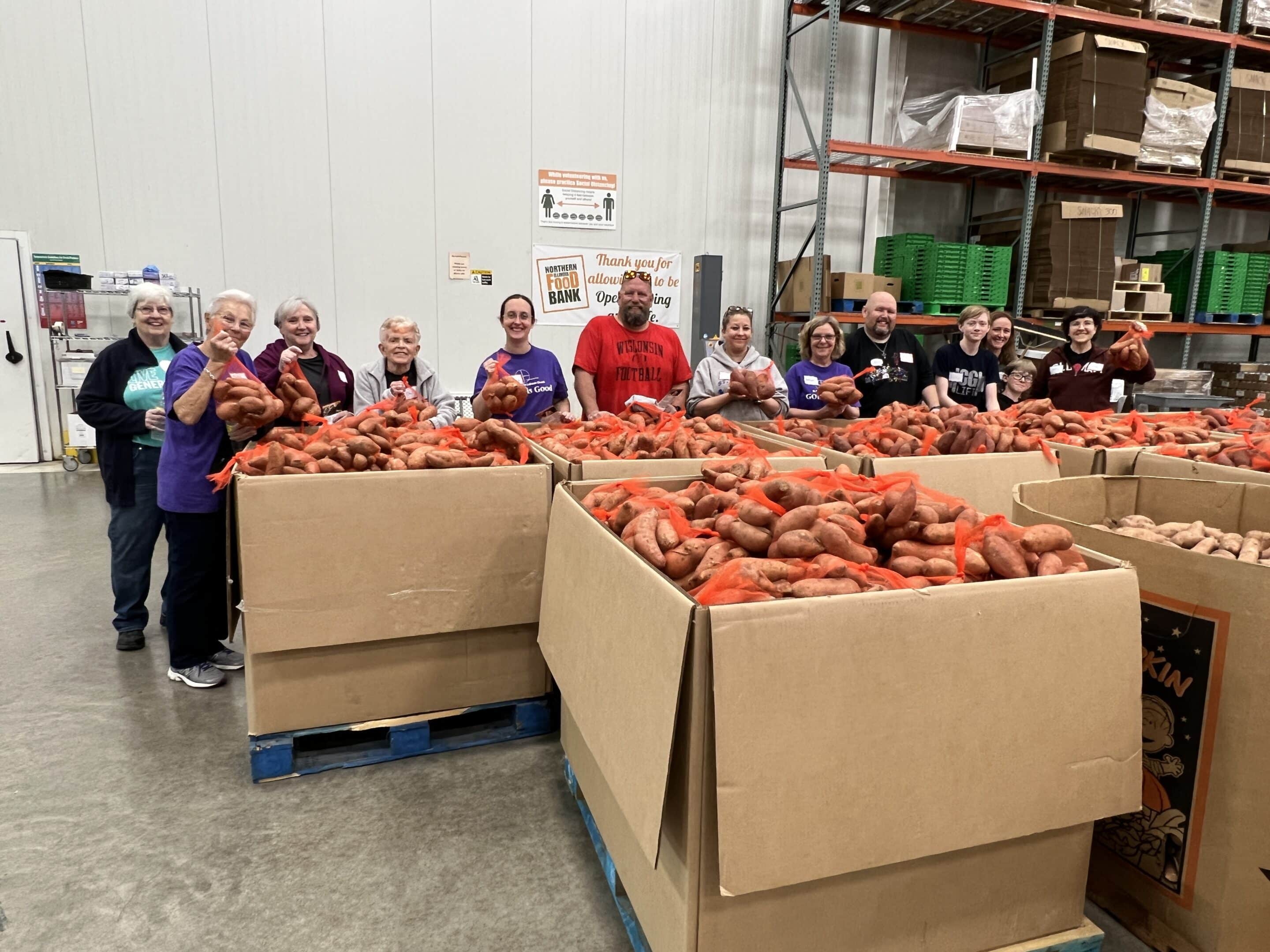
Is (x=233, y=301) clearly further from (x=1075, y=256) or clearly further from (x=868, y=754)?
(x=1075, y=256)

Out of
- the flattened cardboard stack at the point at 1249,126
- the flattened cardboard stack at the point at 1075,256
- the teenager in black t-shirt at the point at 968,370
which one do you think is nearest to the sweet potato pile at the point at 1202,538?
the teenager in black t-shirt at the point at 968,370

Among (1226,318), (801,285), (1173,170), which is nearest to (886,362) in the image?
(801,285)

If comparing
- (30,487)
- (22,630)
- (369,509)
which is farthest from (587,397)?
(30,487)

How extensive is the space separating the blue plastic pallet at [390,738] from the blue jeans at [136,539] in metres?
1.32

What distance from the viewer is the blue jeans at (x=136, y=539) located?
3.50 metres

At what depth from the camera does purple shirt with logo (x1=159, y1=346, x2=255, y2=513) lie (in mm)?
3000

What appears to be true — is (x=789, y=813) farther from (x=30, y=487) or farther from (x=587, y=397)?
(x=30, y=487)

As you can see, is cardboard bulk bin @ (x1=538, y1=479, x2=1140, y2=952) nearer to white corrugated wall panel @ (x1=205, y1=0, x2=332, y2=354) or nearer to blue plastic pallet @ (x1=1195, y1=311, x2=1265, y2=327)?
white corrugated wall panel @ (x1=205, y1=0, x2=332, y2=354)

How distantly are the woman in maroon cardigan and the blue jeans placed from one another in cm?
72

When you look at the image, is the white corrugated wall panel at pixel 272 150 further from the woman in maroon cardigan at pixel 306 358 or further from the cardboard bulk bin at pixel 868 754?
the cardboard bulk bin at pixel 868 754

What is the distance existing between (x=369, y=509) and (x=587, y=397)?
244 cm

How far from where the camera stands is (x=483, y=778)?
2543 mm

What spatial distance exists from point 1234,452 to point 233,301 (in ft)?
12.4

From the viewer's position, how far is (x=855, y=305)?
7777 millimetres
